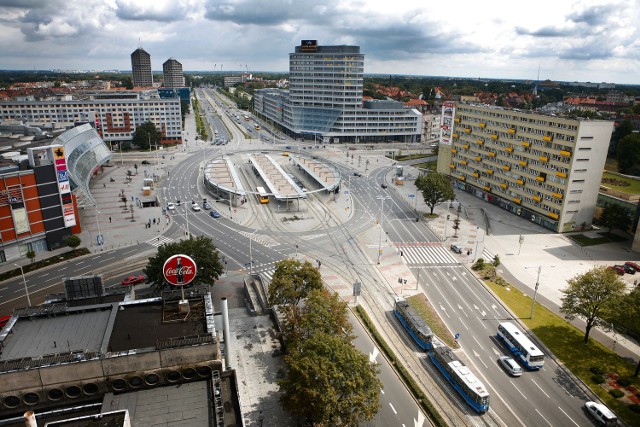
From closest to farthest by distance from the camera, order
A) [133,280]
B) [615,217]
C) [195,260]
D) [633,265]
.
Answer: [195,260], [133,280], [633,265], [615,217]

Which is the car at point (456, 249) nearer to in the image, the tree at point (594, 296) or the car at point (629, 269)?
the tree at point (594, 296)

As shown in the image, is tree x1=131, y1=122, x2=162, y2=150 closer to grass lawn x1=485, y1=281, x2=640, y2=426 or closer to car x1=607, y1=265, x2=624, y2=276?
grass lawn x1=485, y1=281, x2=640, y2=426

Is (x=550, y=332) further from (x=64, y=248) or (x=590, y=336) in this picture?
(x=64, y=248)

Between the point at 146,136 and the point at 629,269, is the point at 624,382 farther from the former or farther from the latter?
the point at 146,136

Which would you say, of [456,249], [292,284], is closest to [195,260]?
[292,284]

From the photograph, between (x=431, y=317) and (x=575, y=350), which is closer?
(x=575, y=350)

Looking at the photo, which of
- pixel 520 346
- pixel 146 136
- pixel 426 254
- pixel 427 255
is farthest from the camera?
pixel 146 136
